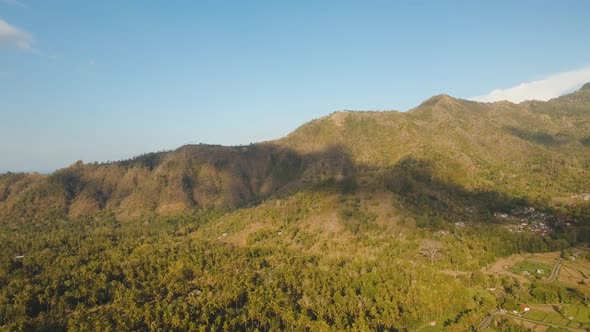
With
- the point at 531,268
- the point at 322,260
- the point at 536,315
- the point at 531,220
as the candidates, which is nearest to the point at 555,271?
the point at 531,268

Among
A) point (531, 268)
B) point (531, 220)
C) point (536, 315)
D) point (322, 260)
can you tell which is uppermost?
point (322, 260)

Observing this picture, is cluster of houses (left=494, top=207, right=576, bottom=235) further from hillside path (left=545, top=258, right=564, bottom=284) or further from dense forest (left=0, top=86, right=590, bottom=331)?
hillside path (left=545, top=258, right=564, bottom=284)

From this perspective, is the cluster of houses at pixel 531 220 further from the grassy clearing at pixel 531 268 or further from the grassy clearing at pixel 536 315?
the grassy clearing at pixel 536 315

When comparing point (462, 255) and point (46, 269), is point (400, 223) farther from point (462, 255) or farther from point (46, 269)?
point (46, 269)

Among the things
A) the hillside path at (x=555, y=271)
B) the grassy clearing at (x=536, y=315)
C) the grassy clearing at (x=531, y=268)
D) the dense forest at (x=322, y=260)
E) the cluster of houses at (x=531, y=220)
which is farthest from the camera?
the cluster of houses at (x=531, y=220)

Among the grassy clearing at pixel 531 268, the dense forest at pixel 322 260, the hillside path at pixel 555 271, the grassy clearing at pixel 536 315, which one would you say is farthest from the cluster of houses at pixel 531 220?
the grassy clearing at pixel 536 315

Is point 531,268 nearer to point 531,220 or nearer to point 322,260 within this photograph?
point 531,220

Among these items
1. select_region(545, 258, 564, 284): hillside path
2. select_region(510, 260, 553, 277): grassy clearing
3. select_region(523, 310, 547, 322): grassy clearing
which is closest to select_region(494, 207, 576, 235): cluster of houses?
select_region(545, 258, 564, 284): hillside path

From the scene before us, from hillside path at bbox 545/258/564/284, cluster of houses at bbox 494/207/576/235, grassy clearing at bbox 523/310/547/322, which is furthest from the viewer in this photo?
cluster of houses at bbox 494/207/576/235
